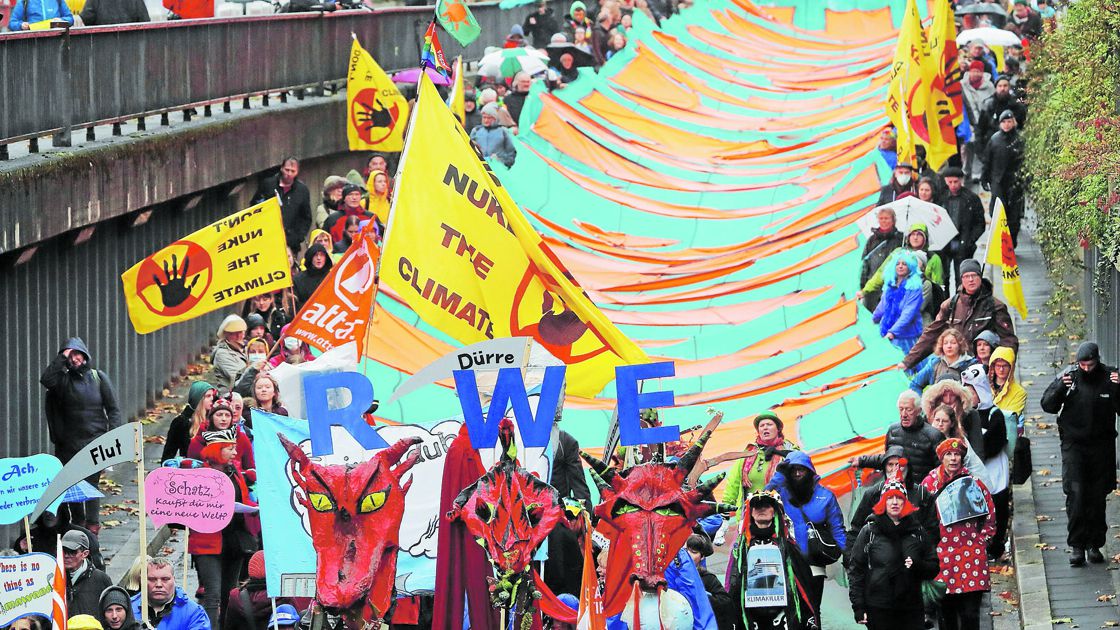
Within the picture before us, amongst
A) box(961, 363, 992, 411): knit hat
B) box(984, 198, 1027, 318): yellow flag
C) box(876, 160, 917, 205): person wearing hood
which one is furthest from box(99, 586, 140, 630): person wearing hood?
box(876, 160, 917, 205): person wearing hood

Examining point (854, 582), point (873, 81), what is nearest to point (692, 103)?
point (873, 81)

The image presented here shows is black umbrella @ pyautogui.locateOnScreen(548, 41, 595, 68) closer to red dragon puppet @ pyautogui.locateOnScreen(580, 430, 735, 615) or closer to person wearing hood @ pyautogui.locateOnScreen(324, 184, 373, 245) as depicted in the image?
person wearing hood @ pyautogui.locateOnScreen(324, 184, 373, 245)

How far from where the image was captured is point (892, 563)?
1399 centimetres

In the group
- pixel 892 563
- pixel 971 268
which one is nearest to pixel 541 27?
pixel 971 268

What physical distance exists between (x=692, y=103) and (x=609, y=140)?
2864 millimetres

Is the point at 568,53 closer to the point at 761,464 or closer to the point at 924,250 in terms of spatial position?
the point at 924,250

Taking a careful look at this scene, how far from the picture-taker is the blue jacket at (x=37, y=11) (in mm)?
20547

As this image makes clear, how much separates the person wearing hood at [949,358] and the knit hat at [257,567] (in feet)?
18.3

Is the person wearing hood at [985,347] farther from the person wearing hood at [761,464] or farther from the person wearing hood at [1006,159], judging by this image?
the person wearing hood at [1006,159]

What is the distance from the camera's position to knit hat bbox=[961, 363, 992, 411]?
645 inches

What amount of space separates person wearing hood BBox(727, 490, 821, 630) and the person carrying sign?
1356 millimetres

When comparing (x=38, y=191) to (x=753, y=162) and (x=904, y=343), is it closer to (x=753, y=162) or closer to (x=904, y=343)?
(x=904, y=343)

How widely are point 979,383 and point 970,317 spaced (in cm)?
159

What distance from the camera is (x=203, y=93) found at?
920 inches
